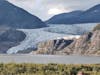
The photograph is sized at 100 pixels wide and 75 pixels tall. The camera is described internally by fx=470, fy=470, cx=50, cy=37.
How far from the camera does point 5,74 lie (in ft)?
98.3

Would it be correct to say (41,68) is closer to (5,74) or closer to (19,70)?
(19,70)

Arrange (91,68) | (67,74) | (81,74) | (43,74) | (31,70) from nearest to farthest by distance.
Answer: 1. (81,74)
2. (43,74)
3. (67,74)
4. (31,70)
5. (91,68)

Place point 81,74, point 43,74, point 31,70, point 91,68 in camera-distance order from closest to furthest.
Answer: point 81,74
point 43,74
point 31,70
point 91,68

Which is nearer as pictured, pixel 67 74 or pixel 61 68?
pixel 67 74

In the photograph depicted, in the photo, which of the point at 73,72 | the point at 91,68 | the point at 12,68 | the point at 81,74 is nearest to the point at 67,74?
the point at 73,72

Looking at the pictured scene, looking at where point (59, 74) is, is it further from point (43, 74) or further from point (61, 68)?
point (61, 68)

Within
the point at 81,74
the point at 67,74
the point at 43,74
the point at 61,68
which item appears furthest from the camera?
the point at 61,68

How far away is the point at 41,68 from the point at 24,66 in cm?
146

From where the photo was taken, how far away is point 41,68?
3653cm

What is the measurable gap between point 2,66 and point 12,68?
2.30 metres

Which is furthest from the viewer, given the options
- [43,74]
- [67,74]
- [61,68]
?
[61,68]

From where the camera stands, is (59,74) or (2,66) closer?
(59,74)

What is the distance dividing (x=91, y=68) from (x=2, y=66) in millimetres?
8798

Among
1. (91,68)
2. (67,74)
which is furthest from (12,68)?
(91,68)
